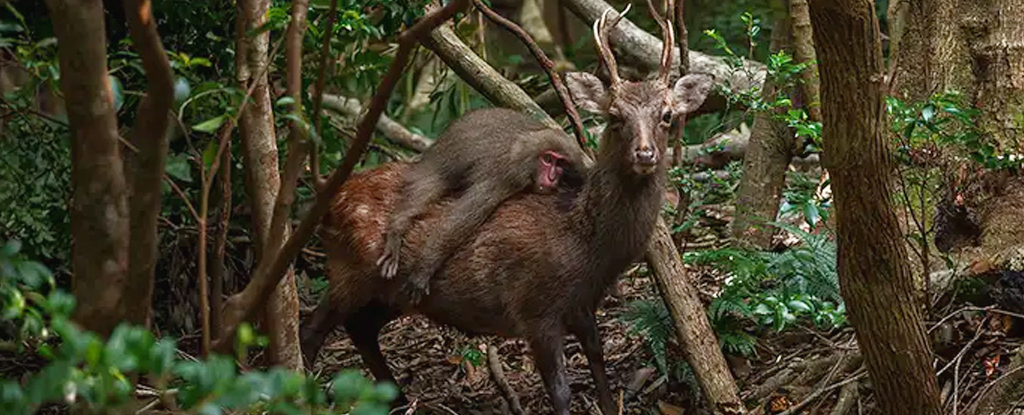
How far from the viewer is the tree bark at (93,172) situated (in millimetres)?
4059

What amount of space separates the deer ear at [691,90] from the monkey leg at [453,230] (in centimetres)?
98

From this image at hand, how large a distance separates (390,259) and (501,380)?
40.7 inches

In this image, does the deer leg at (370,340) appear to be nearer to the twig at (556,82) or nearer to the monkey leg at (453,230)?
the monkey leg at (453,230)

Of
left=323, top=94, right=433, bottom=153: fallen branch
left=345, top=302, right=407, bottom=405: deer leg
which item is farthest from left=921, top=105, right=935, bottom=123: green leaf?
left=323, top=94, right=433, bottom=153: fallen branch

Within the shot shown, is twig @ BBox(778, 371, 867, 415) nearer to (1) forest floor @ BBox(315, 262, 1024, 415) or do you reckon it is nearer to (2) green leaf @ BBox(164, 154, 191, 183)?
(1) forest floor @ BBox(315, 262, 1024, 415)

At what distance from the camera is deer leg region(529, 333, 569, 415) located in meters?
7.50

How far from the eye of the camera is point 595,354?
25.6 feet

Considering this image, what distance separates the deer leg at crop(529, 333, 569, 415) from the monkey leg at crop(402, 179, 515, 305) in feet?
2.00

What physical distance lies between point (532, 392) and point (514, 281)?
1002 millimetres

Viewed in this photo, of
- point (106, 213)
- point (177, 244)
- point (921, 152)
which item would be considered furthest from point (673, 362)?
point (106, 213)

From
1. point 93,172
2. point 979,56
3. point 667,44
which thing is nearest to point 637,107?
point 667,44

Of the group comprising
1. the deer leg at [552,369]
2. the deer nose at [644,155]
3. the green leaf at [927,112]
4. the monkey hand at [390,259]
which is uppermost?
the green leaf at [927,112]

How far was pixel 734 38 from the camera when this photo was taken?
12.8m

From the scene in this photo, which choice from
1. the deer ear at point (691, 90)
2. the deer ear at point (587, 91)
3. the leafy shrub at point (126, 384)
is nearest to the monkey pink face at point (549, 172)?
the deer ear at point (587, 91)
